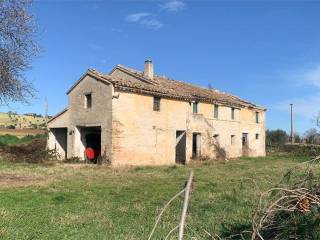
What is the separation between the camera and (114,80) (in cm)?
2806

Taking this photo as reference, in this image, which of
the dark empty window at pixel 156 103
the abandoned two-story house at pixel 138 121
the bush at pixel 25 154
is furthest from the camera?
the dark empty window at pixel 156 103

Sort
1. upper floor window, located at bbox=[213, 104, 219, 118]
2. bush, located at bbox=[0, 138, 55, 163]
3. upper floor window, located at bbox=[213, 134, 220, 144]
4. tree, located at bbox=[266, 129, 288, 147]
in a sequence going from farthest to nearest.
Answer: tree, located at bbox=[266, 129, 288, 147] < upper floor window, located at bbox=[213, 104, 219, 118] < upper floor window, located at bbox=[213, 134, 220, 144] < bush, located at bbox=[0, 138, 55, 163]

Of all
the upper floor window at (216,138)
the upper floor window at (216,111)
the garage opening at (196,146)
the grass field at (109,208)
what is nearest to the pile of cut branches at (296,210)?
the grass field at (109,208)

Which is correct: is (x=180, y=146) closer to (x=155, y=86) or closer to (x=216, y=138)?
(x=155, y=86)

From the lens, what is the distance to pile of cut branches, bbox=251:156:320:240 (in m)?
4.85

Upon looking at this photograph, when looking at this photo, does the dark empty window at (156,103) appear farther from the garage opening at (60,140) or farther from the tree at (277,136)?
the tree at (277,136)

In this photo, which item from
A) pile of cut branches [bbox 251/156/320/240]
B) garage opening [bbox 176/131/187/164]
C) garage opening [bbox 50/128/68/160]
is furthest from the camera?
garage opening [bbox 176/131/187/164]

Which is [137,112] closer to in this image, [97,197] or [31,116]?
[97,197]

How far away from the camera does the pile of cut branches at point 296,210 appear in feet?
15.9

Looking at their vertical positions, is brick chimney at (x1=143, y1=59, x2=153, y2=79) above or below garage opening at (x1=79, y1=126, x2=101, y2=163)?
above

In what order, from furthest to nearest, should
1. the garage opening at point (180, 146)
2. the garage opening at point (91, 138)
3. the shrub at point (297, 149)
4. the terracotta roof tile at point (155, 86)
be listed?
the shrub at point (297, 149) → the garage opening at point (180, 146) → the garage opening at point (91, 138) → the terracotta roof tile at point (155, 86)

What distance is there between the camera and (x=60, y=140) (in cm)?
3341

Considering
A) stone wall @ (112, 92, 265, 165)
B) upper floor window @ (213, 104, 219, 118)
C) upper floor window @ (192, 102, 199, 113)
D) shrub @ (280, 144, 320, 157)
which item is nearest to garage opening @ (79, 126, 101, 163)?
stone wall @ (112, 92, 265, 165)

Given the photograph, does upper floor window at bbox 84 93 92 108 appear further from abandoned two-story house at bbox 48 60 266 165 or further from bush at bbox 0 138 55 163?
bush at bbox 0 138 55 163
